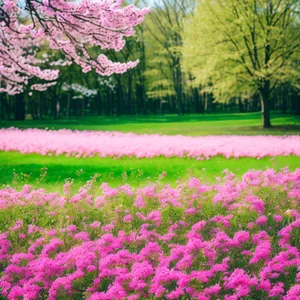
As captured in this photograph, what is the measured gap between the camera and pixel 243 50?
25.1m

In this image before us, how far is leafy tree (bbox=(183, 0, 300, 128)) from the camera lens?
25234 millimetres

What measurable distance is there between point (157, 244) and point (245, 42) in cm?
2256

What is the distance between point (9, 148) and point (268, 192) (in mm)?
10779

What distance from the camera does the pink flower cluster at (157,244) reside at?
410cm

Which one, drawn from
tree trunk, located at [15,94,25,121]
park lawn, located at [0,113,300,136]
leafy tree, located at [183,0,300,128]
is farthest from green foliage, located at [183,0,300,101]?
tree trunk, located at [15,94,25,121]

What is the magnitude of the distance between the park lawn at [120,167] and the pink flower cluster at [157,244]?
9.27 ft

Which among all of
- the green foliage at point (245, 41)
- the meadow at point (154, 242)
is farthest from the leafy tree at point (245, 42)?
the meadow at point (154, 242)

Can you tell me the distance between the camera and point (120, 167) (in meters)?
11.7

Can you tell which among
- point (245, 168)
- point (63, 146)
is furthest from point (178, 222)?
point (63, 146)

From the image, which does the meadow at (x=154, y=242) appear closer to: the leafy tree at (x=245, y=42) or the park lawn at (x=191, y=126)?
the park lawn at (x=191, y=126)

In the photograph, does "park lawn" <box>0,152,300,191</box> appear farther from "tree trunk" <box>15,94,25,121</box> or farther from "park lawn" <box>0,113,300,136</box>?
"tree trunk" <box>15,94,25,121</box>

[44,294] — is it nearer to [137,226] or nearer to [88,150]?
[137,226]

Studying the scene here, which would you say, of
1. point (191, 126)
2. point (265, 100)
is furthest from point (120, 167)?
point (191, 126)

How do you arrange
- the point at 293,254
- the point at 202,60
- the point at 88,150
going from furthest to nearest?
1. the point at 202,60
2. the point at 88,150
3. the point at 293,254
